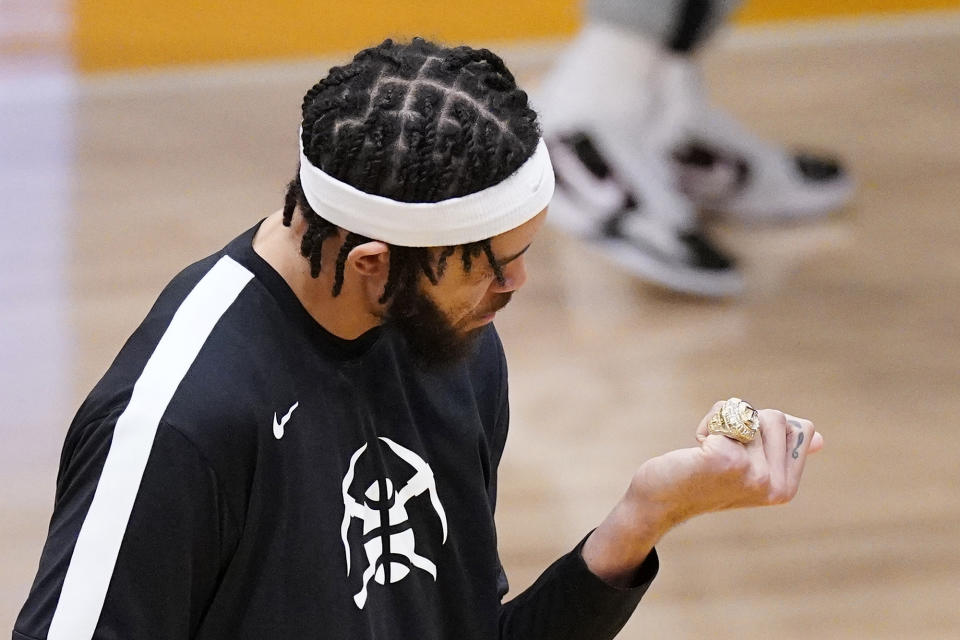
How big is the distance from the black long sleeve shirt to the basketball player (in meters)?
2.06

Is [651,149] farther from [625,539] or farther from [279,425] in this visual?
[279,425]

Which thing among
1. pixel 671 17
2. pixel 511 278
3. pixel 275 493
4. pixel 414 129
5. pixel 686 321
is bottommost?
pixel 686 321

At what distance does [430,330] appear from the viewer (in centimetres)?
125

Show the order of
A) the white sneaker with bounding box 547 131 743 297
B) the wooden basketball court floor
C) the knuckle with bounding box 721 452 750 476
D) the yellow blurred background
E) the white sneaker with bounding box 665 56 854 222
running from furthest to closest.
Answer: the yellow blurred background
the white sneaker with bounding box 665 56 854 222
the white sneaker with bounding box 547 131 743 297
the wooden basketball court floor
the knuckle with bounding box 721 452 750 476

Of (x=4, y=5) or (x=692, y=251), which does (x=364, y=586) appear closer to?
(x=692, y=251)

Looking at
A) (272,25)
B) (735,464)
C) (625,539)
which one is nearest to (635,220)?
(272,25)

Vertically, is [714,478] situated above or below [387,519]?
above

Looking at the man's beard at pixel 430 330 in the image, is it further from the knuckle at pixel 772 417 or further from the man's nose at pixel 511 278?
the knuckle at pixel 772 417

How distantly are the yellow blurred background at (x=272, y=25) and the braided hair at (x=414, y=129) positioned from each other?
3340 millimetres

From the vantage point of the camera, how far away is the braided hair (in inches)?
44.9

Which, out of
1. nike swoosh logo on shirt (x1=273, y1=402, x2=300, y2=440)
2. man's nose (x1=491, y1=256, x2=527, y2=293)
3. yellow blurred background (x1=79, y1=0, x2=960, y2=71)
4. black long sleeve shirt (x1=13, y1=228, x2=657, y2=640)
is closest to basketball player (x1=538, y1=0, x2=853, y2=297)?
yellow blurred background (x1=79, y1=0, x2=960, y2=71)

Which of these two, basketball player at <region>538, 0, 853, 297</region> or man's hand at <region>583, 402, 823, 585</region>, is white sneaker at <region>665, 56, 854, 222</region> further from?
man's hand at <region>583, 402, 823, 585</region>

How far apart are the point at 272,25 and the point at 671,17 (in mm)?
1616

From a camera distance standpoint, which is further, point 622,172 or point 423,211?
point 622,172
